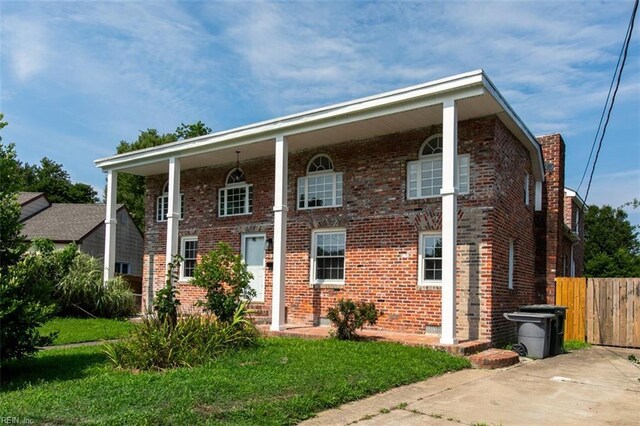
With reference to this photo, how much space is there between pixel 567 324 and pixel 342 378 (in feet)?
29.8

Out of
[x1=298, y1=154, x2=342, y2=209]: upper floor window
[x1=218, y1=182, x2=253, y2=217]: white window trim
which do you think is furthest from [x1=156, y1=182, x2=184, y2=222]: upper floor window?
[x1=298, y1=154, x2=342, y2=209]: upper floor window

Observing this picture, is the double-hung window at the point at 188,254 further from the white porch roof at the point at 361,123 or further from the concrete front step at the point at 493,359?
the concrete front step at the point at 493,359

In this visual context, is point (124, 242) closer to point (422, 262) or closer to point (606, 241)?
point (422, 262)

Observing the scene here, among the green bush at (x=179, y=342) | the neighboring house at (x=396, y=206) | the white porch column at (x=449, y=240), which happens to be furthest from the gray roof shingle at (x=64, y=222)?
the white porch column at (x=449, y=240)

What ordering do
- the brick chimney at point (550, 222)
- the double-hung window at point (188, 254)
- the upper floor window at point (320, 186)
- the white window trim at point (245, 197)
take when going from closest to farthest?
1. the upper floor window at point (320, 186)
2. the brick chimney at point (550, 222)
3. the white window trim at point (245, 197)
4. the double-hung window at point (188, 254)

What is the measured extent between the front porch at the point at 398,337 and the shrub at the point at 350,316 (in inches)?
15.4

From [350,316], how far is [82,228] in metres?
21.8

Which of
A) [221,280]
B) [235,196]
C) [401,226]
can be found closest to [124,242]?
[235,196]

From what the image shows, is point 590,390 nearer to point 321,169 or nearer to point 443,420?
point 443,420

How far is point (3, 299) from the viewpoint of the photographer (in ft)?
20.7

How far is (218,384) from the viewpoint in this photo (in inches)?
245

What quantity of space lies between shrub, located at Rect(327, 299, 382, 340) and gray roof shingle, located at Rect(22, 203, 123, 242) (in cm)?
2027

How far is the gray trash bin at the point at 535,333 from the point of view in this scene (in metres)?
10.3

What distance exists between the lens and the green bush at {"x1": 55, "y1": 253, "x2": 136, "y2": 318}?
594 inches
